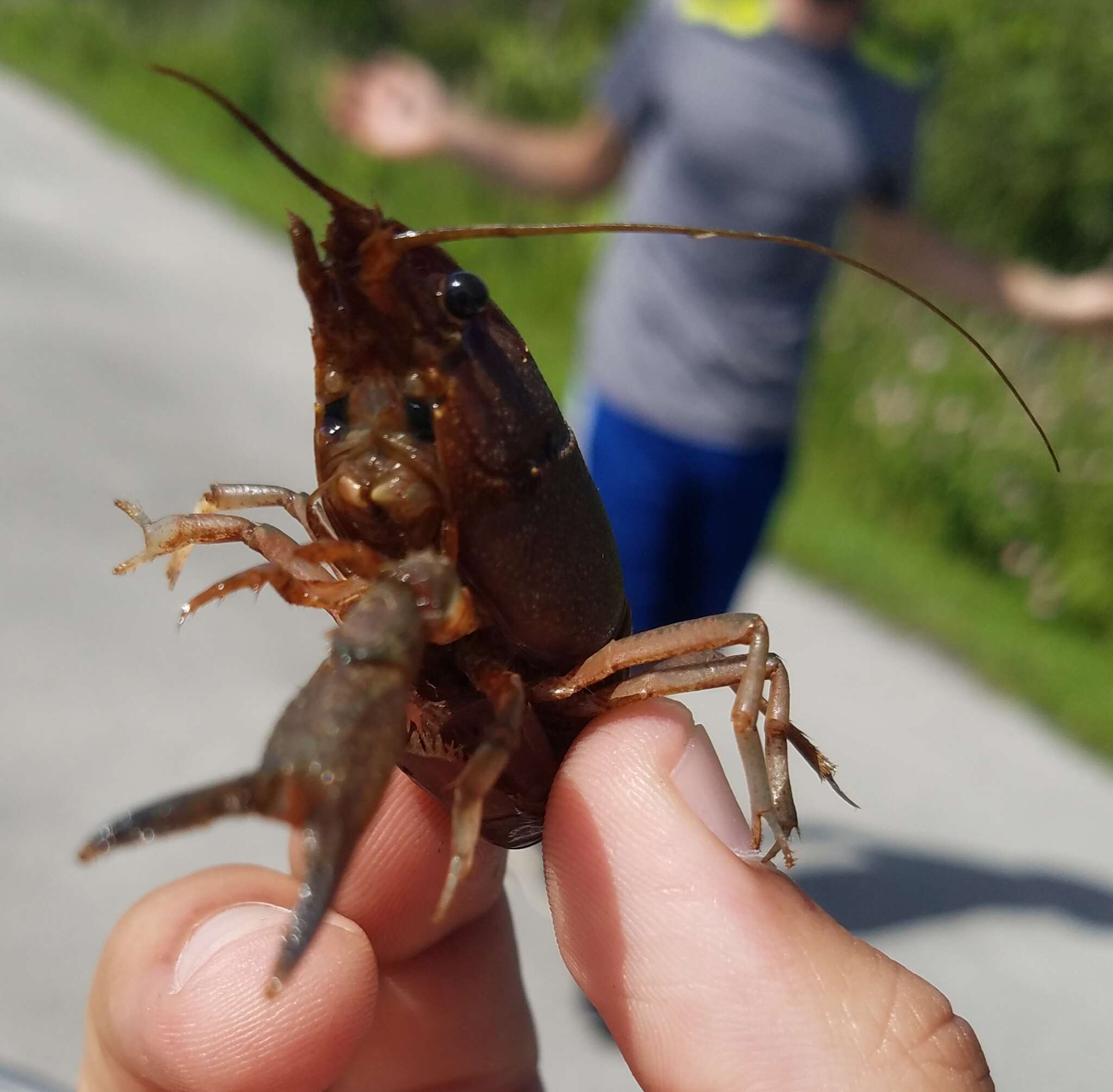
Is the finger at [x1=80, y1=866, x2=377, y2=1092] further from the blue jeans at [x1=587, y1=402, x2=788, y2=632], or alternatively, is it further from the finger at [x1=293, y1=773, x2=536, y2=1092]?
the blue jeans at [x1=587, y1=402, x2=788, y2=632]

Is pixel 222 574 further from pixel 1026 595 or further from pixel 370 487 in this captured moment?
pixel 1026 595

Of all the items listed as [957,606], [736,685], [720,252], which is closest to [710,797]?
[736,685]

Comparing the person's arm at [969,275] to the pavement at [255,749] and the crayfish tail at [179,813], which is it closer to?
the pavement at [255,749]

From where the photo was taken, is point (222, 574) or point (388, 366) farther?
point (222, 574)

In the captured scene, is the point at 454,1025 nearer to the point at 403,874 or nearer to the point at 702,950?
the point at 403,874

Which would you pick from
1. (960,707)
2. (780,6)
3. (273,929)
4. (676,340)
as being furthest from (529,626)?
(960,707)

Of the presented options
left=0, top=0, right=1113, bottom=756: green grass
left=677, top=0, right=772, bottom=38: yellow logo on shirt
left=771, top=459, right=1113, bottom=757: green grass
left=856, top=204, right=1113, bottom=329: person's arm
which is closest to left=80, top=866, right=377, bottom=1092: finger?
left=677, top=0, right=772, bottom=38: yellow logo on shirt

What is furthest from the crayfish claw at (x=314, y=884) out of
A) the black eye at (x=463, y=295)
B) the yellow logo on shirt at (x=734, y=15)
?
the yellow logo on shirt at (x=734, y=15)
